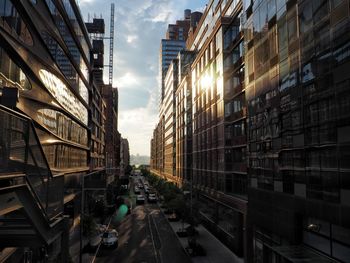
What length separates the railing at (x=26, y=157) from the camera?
28.6 feet

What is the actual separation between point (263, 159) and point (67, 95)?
23.9m

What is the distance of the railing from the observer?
8.71 m

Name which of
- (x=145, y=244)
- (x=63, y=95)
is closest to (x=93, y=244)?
(x=145, y=244)

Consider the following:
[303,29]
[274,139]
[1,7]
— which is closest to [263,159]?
[274,139]

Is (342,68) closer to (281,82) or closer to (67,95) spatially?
(281,82)

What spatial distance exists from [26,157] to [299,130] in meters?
15.6

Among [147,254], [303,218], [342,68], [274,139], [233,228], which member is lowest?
[147,254]

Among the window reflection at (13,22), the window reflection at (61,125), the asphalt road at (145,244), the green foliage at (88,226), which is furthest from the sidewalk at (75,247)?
the window reflection at (13,22)

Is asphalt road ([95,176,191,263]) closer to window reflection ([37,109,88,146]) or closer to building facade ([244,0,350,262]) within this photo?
building facade ([244,0,350,262])

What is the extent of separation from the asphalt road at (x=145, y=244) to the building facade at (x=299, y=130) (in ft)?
37.0

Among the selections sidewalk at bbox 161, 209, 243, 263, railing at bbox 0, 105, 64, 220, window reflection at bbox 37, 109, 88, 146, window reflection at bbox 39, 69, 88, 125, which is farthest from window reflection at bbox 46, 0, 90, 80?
sidewalk at bbox 161, 209, 243, 263

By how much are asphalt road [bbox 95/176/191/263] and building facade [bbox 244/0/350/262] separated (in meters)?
11.3

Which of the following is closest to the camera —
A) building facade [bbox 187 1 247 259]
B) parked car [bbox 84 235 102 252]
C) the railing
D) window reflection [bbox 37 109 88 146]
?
the railing

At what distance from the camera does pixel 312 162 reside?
62.4ft
